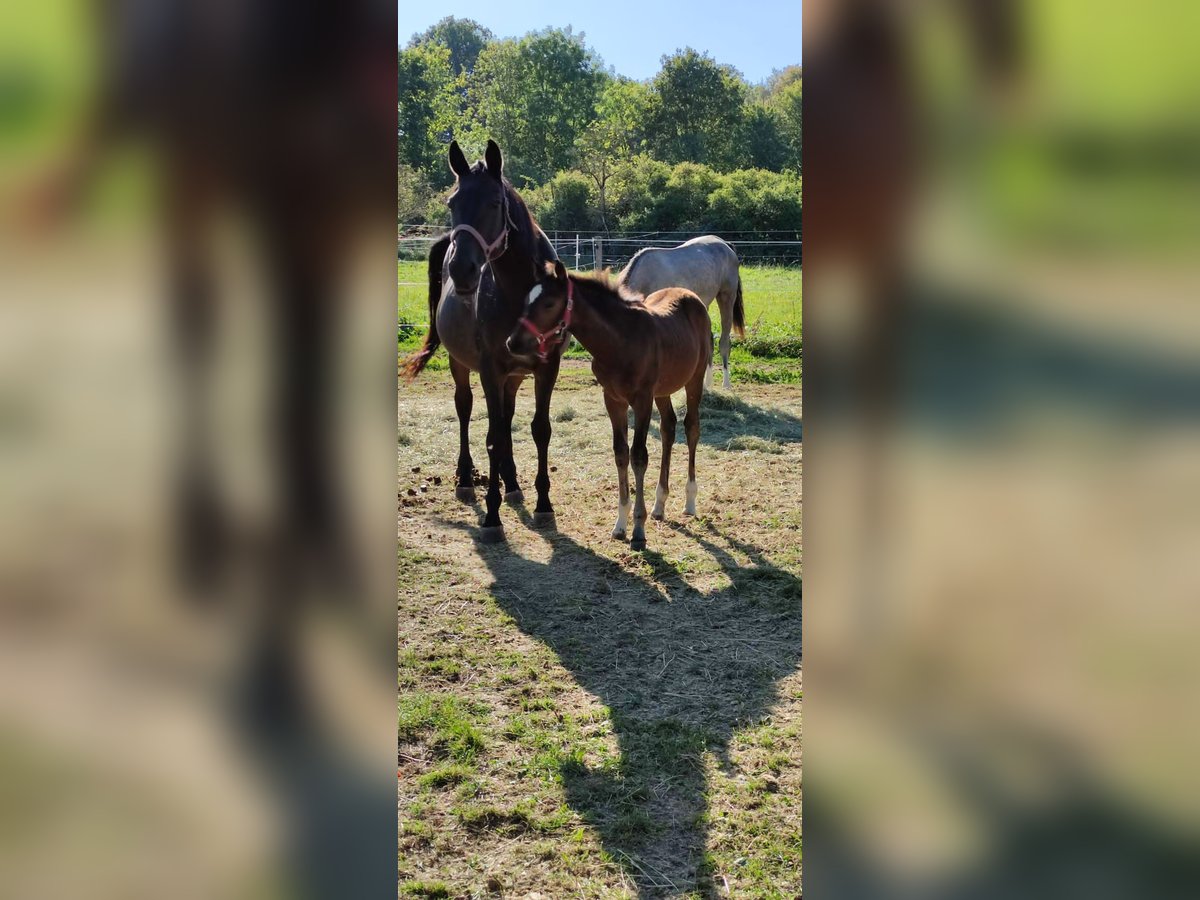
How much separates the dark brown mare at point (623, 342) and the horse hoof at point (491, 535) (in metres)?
0.79

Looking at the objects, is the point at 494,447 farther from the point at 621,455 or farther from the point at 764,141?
the point at 764,141

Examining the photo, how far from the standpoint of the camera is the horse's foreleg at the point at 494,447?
19.7 feet

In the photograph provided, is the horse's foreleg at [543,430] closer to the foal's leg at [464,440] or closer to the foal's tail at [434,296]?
the foal's leg at [464,440]

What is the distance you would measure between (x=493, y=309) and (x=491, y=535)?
5.17 ft

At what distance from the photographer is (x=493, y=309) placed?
20.1ft

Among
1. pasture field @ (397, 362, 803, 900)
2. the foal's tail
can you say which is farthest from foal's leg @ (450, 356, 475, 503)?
the foal's tail

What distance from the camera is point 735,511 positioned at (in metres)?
6.45

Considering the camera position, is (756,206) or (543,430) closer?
(543,430)

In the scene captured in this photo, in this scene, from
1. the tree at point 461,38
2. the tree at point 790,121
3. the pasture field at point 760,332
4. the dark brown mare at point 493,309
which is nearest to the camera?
the dark brown mare at point 493,309

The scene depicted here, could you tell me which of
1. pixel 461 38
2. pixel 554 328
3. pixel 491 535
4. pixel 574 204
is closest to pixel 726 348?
pixel 491 535

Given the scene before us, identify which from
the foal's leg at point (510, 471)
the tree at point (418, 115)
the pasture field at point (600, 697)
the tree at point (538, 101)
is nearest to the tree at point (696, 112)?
the tree at point (538, 101)

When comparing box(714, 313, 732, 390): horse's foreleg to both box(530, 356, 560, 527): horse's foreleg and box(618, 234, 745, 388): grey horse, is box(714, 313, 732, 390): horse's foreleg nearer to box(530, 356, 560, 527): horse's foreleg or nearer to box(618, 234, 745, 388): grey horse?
box(618, 234, 745, 388): grey horse
